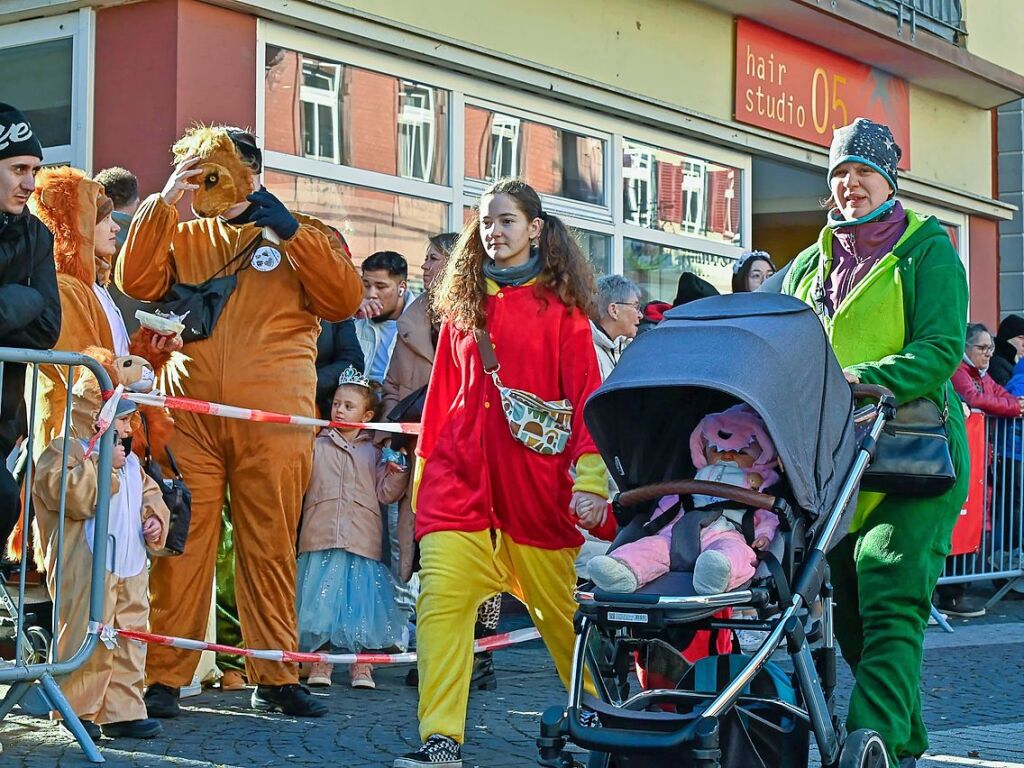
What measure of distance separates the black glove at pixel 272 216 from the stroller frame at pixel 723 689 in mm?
2732

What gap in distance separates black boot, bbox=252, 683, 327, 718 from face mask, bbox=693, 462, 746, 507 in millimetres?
2936

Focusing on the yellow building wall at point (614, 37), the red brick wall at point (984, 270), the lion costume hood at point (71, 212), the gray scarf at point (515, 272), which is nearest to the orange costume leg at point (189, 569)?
the lion costume hood at point (71, 212)

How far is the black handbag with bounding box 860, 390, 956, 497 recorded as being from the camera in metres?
5.76

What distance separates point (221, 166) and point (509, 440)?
2.05 meters

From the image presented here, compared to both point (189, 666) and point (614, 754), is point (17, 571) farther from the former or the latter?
point (614, 754)

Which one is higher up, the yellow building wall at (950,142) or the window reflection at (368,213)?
the yellow building wall at (950,142)

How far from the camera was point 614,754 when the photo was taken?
479cm

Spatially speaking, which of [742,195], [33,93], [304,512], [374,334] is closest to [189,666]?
[304,512]

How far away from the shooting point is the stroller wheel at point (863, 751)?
501 cm

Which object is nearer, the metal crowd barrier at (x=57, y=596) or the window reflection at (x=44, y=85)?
the metal crowd barrier at (x=57, y=596)

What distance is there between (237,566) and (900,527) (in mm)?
3215

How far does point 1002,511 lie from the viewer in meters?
12.9

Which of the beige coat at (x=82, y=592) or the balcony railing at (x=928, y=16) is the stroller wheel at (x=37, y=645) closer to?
the beige coat at (x=82, y=592)

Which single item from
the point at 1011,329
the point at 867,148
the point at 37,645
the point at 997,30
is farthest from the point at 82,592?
the point at 997,30
